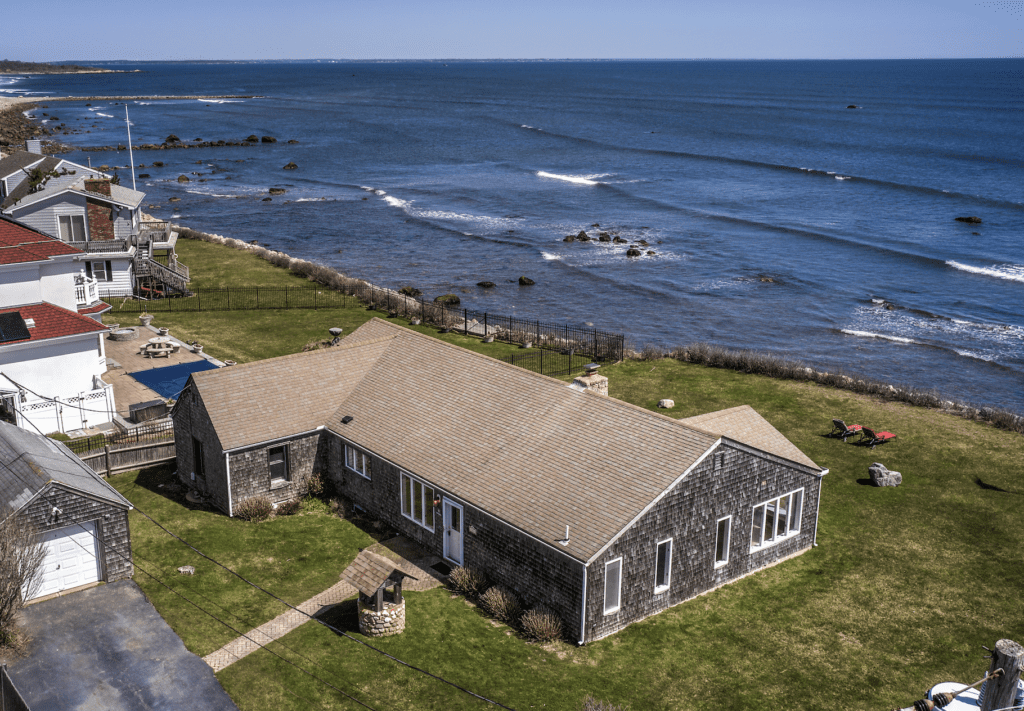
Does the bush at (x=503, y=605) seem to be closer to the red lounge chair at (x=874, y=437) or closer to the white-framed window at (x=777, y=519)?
the white-framed window at (x=777, y=519)

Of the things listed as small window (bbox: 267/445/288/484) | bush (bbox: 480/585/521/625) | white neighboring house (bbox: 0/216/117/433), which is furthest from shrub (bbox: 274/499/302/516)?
white neighboring house (bbox: 0/216/117/433)

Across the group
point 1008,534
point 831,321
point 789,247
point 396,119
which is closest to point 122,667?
point 1008,534

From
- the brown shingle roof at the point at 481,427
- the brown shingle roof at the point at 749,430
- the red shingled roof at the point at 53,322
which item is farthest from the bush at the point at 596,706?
the red shingled roof at the point at 53,322

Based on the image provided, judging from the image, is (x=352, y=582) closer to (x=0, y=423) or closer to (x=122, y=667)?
(x=122, y=667)

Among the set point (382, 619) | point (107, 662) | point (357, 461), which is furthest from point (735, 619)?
point (107, 662)

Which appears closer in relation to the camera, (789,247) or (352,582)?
(352,582)

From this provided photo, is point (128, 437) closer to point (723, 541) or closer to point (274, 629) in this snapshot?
point (274, 629)
